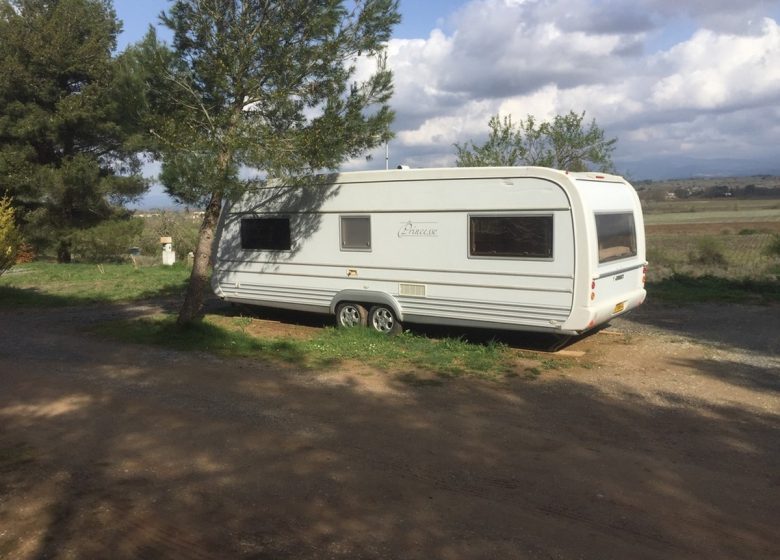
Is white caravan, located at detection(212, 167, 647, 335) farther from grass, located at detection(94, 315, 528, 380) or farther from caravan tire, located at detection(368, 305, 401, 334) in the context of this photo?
grass, located at detection(94, 315, 528, 380)

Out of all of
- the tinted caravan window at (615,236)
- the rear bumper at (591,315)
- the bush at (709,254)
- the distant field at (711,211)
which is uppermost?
the distant field at (711,211)

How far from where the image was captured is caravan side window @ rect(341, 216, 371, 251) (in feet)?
32.6

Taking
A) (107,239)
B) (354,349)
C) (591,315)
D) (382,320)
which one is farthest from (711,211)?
(354,349)

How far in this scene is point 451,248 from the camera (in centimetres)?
912

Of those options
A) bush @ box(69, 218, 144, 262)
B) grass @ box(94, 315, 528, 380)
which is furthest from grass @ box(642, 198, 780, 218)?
grass @ box(94, 315, 528, 380)

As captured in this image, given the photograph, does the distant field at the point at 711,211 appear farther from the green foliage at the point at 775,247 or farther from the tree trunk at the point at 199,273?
the tree trunk at the point at 199,273

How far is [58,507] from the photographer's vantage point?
410 cm

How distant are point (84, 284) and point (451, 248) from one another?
39.4ft

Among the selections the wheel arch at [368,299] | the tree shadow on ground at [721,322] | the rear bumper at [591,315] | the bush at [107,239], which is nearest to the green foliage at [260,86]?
the wheel arch at [368,299]

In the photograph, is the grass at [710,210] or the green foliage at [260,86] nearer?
the green foliage at [260,86]

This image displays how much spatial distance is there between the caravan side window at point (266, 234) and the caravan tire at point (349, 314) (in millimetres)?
1425

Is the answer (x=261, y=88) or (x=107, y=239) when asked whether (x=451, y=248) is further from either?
(x=107, y=239)

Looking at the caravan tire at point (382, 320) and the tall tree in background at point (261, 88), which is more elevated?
the tall tree in background at point (261, 88)

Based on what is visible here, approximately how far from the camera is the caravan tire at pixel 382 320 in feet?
Result: 32.6
